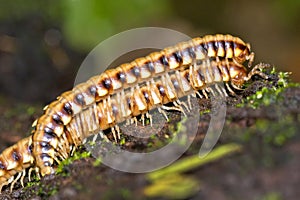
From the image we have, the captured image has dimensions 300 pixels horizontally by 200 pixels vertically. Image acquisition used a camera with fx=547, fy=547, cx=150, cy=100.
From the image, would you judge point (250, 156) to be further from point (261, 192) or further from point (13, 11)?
point (13, 11)

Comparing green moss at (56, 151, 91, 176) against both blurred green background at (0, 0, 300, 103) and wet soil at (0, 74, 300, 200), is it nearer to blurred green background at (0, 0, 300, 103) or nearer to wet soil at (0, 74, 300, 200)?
wet soil at (0, 74, 300, 200)

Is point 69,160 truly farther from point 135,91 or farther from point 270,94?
point 270,94

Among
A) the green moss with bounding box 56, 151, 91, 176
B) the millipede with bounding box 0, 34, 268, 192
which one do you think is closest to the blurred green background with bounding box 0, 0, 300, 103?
A: the millipede with bounding box 0, 34, 268, 192

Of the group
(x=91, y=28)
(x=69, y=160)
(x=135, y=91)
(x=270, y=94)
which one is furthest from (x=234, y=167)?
(x=91, y=28)

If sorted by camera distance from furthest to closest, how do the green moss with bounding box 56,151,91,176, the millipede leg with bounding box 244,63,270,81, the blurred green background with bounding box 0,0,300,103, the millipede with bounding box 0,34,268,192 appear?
the blurred green background with bounding box 0,0,300,103 < the millipede leg with bounding box 244,63,270,81 < the millipede with bounding box 0,34,268,192 < the green moss with bounding box 56,151,91,176

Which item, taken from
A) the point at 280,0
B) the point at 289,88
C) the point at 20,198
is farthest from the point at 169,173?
the point at 280,0

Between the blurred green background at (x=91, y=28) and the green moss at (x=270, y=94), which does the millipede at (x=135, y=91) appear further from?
the blurred green background at (x=91, y=28)
